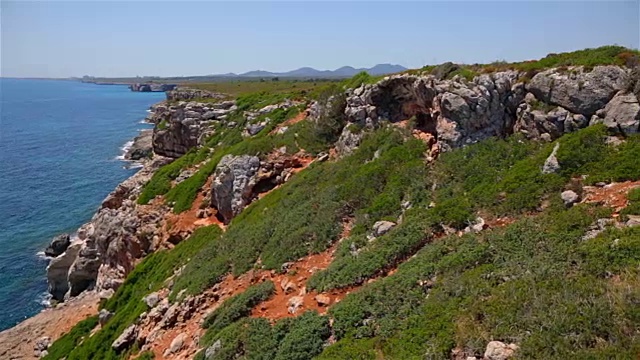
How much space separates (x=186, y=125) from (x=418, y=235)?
4926cm

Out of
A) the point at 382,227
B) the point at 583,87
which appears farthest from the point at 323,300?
the point at 583,87

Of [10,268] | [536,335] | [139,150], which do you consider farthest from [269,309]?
[139,150]

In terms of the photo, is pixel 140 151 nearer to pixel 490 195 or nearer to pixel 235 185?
pixel 235 185

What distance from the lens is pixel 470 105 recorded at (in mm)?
21953

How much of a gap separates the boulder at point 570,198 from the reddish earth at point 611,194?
0.25 meters

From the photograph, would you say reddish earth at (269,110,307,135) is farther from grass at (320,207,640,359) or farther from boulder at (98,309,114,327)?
grass at (320,207,640,359)

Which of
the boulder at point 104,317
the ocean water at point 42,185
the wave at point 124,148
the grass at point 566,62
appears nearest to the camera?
the grass at point 566,62

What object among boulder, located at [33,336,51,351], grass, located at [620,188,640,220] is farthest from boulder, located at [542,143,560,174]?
boulder, located at [33,336,51,351]

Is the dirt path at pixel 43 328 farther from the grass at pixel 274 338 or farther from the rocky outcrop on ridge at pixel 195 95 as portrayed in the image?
the rocky outcrop on ridge at pixel 195 95

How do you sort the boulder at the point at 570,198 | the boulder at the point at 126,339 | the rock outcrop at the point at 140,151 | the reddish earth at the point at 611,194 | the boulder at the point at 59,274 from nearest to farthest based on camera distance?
the reddish earth at the point at 611,194
the boulder at the point at 570,198
the boulder at the point at 126,339
the boulder at the point at 59,274
the rock outcrop at the point at 140,151

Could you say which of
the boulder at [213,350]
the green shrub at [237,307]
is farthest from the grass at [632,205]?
the boulder at [213,350]

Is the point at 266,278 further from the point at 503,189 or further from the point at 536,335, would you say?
the point at 536,335

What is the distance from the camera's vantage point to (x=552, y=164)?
16.8 meters

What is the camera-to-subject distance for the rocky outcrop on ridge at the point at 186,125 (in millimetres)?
58691
